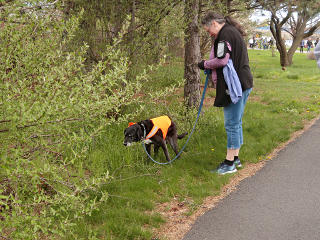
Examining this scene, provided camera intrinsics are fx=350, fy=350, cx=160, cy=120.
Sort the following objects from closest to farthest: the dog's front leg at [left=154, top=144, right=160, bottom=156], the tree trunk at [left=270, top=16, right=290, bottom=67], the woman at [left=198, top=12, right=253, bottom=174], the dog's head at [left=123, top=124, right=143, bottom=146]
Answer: the woman at [left=198, top=12, right=253, bottom=174] → the dog's head at [left=123, top=124, right=143, bottom=146] → the dog's front leg at [left=154, top=144, right=160, bottom=156] → the tree trunk at [left=270, top=16, right=290, bottom=67]

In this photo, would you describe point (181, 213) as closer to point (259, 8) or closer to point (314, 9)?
point (259, 8)

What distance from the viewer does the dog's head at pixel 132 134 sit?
16.7 feet

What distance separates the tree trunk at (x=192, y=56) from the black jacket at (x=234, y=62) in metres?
2.79

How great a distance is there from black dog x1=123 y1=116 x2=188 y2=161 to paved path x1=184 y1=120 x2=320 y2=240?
1343 millimetres

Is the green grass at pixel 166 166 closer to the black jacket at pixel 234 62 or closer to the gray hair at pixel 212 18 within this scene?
the black jacket at pixel 234 62

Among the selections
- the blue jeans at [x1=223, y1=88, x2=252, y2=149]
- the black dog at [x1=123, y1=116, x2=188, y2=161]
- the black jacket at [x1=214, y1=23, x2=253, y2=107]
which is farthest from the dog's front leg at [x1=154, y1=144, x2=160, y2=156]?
the black jacket at [x1=214, y1=23, x2=253, y2=107]

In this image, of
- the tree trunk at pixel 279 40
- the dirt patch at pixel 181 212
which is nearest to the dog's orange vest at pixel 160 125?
the dirt patch at pixel 181 212

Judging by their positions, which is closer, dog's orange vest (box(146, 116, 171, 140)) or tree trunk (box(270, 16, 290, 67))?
dog's orange vest (box(146, 116, 171, 140))

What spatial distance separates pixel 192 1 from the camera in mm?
7656

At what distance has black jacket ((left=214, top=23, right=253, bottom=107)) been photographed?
194 inches

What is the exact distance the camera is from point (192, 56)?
8.13 m

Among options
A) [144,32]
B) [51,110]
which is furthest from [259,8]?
[51,110]

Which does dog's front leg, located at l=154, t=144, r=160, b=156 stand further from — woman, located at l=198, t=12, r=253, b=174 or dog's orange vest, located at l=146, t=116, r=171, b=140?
woman, located at l=198, t=12, r=253, b=174

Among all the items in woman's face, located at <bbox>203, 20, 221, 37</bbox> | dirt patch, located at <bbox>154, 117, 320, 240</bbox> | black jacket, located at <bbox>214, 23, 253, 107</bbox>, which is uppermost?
woman's face, located at <bbox>203, 20, 221, 37</bbox>
